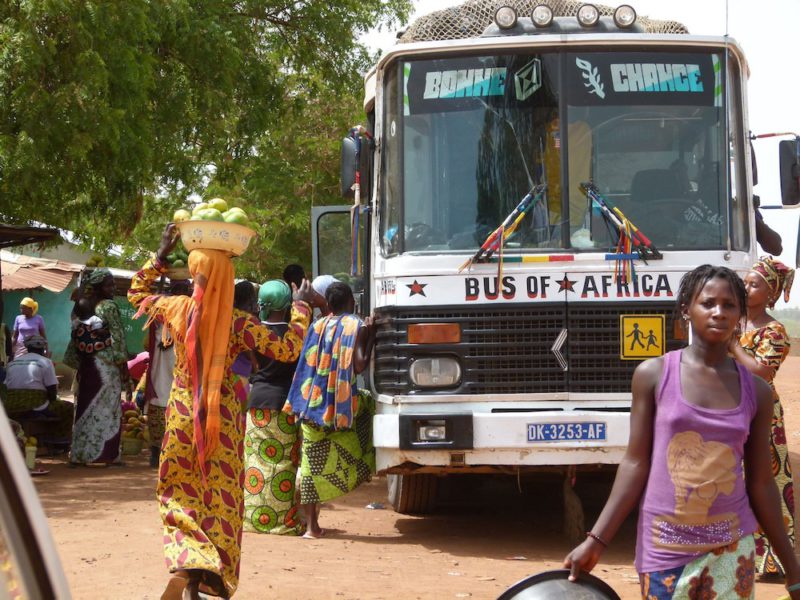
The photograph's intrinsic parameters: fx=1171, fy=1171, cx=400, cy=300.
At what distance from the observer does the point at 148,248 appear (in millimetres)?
27094

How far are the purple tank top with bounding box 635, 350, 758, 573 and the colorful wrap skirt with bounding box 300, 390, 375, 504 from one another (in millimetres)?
4279

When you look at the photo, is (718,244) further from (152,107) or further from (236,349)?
(152,107)

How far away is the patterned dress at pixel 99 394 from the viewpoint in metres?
10.9

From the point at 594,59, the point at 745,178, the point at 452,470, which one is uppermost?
the point at 594,59

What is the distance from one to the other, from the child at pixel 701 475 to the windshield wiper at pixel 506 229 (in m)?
3.30

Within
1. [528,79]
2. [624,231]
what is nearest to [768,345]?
[624,231]

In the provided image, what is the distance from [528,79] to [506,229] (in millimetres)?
989

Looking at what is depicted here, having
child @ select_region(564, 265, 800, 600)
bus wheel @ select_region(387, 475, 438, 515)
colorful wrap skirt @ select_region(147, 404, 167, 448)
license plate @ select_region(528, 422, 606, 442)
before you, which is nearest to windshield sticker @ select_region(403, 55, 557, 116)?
license plate @ select_region(528, 422, 606, 442)

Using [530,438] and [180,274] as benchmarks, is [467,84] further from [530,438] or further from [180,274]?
[180,274]

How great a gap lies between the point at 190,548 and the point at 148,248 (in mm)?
22651

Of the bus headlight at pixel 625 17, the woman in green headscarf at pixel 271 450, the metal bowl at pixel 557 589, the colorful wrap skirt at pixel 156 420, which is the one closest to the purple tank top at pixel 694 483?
the metal bowl at pixel 557 589

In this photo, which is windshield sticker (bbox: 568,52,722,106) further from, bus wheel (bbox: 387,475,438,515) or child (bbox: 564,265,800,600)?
child (bbox: 564,265,800,600)

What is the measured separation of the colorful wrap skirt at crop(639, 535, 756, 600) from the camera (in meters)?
3.37

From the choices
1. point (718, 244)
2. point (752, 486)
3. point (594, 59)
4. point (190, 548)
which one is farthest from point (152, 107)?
point (752, 486)
